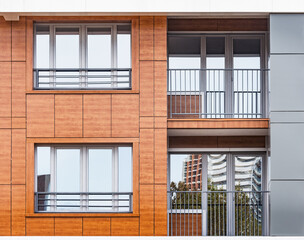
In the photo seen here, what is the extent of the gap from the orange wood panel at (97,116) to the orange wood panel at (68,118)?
155mm

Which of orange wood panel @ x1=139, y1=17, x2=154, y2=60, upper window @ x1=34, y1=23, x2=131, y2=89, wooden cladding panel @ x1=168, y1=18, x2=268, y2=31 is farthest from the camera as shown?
wooden cladding panel @ x1=168, y1=18, x2=268, y2=31

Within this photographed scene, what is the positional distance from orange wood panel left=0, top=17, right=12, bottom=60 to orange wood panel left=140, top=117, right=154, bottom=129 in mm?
3825

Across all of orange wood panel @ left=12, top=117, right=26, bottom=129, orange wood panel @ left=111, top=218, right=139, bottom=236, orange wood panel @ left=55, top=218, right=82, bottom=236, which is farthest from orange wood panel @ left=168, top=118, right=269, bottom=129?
orange wood panel @ left=12, top=117, right=26, bottom=129

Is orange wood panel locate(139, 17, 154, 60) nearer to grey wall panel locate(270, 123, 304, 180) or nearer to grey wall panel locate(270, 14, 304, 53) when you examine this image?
grey wall panel locate(270, 14, 304, 53)

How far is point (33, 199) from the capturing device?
595 inches

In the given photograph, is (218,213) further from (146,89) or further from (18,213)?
(18,213)

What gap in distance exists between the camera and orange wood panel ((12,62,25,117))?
15.3 meters

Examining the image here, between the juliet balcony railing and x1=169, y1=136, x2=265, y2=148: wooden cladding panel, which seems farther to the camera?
x1=169, y1=136, x2=265, y2=148: wooden cladding panel

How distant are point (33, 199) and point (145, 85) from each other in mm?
4095

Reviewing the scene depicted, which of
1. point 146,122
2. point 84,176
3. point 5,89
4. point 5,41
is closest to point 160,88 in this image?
point 146,122

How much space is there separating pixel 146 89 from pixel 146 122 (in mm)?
857

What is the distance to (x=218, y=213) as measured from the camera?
16781mm

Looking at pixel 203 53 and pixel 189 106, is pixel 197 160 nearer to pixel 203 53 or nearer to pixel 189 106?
pixel 189 106
